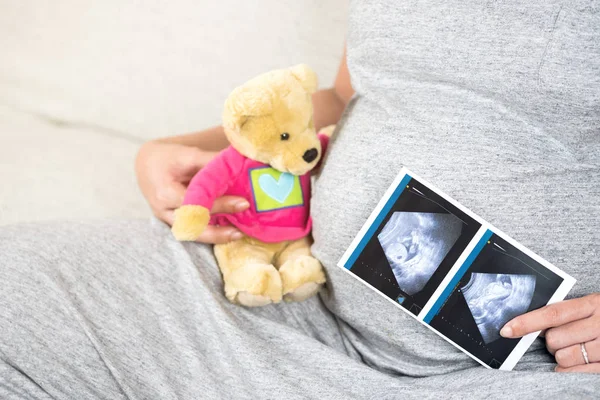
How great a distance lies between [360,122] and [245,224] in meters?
0.22

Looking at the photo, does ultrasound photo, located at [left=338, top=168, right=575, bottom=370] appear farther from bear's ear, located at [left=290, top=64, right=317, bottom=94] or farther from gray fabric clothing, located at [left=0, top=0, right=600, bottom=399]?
bear's ear, located at [left=290, top=64, right=317, bottom=94]

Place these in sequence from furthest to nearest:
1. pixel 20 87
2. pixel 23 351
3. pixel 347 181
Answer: pixel 20 87
pixel 347 181
pixel 23 351

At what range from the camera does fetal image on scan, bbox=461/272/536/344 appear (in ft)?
2.34

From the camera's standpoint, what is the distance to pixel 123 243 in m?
0.83

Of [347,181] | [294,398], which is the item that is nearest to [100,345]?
[294,398]

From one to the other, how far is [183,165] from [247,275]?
232mm

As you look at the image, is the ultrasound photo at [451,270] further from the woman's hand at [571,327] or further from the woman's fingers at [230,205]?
the woman's fingers at [230,205]

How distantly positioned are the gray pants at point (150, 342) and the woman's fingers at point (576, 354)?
0.22 ft

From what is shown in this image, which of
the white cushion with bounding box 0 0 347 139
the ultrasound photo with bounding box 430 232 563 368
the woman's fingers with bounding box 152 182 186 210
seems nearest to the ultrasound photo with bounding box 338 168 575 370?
the ultrasound photo with bounding box 430 232 563 368

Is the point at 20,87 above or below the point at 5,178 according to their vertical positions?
above

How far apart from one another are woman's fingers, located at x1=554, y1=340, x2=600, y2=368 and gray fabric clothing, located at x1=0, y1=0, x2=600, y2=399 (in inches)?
1.3

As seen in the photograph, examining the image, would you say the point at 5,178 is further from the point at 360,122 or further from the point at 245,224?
the point at 360,122

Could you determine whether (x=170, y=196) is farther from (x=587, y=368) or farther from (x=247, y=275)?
(x=587, y=368)

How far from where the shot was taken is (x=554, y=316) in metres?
0.69
